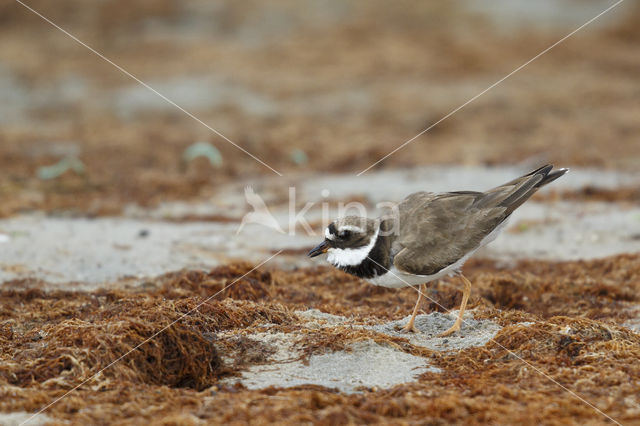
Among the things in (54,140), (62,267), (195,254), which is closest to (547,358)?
(195,254)

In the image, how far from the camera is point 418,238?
5809 millimetres

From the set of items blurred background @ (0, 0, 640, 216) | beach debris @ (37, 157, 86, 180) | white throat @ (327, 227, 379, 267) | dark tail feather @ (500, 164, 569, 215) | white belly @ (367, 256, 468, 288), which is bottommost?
white belly @ (367, 256, 468, 288)

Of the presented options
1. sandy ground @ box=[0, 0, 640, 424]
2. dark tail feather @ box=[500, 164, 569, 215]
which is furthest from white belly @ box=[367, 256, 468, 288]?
dark tail feather @ box=[500, 164, 569, 215]

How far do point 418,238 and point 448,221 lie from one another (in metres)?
0.37

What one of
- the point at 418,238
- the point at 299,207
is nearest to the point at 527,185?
the point at 418,238

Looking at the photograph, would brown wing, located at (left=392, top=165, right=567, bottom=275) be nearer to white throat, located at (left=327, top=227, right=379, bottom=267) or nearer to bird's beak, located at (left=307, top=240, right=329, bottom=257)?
white throat, located at (left=327, top=227, right=379, bottom=267)

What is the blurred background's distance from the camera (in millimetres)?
13352

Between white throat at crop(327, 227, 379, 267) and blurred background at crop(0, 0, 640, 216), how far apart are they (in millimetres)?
5487

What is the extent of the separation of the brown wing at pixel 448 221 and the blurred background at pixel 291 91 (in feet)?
19.2

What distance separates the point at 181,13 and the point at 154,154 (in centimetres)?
1072

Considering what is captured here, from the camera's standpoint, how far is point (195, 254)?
846 cm

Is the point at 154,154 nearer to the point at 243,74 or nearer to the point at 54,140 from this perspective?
the point at 54,140

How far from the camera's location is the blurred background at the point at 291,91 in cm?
1335

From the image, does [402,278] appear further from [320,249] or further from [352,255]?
[320,249]
